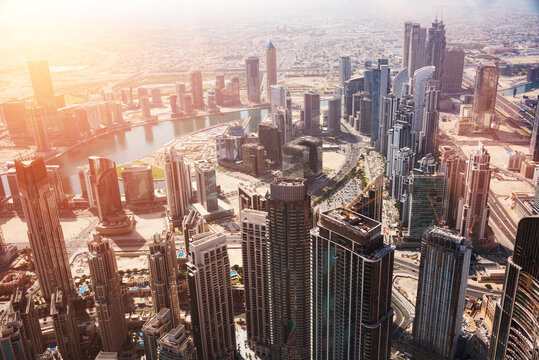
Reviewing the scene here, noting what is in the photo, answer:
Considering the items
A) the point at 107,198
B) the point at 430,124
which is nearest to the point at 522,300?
the point at 107,198

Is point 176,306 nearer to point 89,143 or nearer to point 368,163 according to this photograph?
point 368,163

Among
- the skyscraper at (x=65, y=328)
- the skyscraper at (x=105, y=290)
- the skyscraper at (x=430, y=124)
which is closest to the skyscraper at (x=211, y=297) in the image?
the skyscraper at (x=105, y=290)

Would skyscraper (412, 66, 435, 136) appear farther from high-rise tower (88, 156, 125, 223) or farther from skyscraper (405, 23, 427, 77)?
high-rise tower (88, 156, 125, 223)

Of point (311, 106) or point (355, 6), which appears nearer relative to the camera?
point (311, 106)

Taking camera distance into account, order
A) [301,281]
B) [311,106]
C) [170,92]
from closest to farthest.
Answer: [301,281], [311,106], [170,92]

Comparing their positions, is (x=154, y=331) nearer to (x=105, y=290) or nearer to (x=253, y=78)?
(x=105, y=290)

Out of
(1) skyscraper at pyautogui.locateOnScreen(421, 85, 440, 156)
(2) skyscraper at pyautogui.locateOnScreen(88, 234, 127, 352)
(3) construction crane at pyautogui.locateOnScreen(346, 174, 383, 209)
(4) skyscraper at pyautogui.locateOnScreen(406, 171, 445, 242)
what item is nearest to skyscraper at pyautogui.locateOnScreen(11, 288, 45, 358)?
(2) skyscraper at pyautogui.locateOnScreen(88, 234, 127, 352)

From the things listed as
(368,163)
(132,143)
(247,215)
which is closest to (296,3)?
(132,143)
